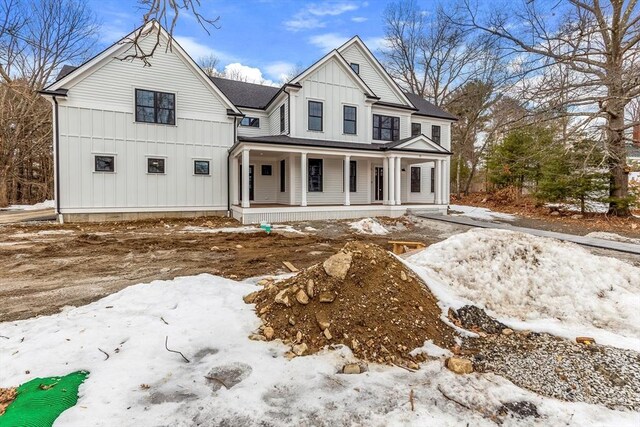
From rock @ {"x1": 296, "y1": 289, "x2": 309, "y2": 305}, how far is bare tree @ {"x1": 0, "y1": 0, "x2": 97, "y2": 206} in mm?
23674

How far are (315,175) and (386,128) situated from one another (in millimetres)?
4983

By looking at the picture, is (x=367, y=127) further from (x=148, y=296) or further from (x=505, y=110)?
(x=148, y=296)

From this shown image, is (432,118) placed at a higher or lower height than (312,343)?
higher

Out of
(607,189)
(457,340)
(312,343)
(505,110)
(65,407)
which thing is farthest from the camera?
(505,110)

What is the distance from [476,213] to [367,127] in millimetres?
6817


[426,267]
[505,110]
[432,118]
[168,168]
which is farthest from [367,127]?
[426,267]

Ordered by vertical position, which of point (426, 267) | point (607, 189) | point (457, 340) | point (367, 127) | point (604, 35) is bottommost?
point (457, 340)

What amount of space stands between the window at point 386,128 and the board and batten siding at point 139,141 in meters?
7.58

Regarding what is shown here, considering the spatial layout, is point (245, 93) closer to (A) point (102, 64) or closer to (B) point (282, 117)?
(B) point (282, 117)

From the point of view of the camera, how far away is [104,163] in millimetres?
12305

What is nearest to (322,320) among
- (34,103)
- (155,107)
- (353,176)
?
(155,107)

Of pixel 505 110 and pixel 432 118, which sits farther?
pixel 432 118

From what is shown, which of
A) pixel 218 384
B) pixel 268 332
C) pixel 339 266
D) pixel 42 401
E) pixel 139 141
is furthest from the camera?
pixel 139 141

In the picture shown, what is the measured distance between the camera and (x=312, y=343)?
Answer: 2969 millimetres
